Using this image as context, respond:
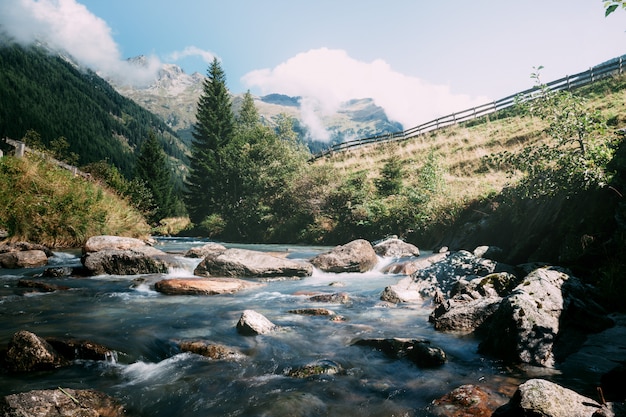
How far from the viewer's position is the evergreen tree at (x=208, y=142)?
42438 mm

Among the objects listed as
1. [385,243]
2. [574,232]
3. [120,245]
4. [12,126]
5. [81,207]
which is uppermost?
[12,126]

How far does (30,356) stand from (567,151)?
39.7ft

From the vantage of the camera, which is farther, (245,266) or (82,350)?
(245,266)

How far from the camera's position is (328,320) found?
24.3ft

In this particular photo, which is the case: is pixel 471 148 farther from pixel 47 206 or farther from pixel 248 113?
pixel 248 113

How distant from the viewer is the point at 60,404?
360 cm

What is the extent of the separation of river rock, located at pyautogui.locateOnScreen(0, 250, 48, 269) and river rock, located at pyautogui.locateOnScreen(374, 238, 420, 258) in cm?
1275

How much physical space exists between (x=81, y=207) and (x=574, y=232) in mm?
17449

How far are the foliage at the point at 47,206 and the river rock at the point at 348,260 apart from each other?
999cm

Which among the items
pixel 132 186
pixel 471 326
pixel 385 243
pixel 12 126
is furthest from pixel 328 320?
pixel 12 126

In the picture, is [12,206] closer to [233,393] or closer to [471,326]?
[233,393]

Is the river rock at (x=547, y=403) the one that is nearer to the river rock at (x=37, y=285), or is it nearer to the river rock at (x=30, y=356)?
the river rock at (x=30, y=356)

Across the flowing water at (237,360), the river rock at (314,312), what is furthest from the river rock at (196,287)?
the river rock at (314,312)

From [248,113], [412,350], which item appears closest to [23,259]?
[412,350]
